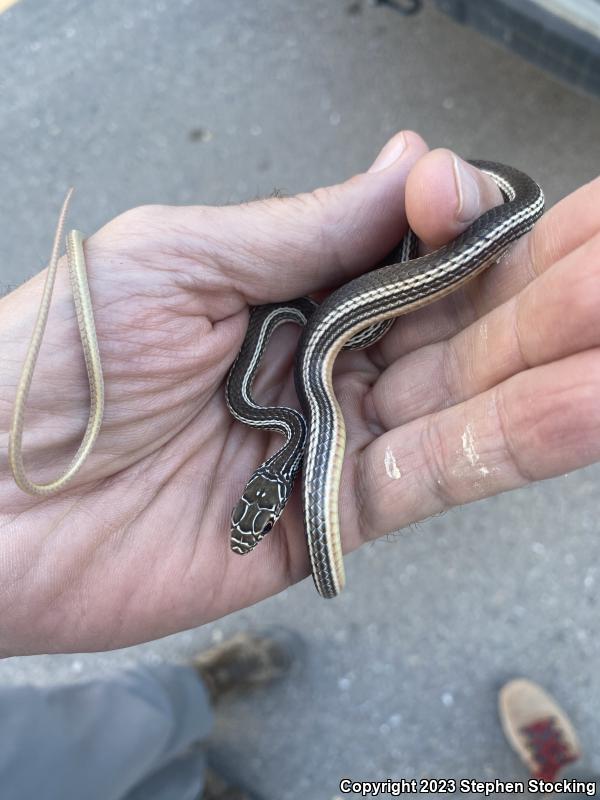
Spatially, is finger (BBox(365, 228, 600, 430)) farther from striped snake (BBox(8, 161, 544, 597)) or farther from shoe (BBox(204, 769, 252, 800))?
shoe (BBox(204, 769, 252, 800))

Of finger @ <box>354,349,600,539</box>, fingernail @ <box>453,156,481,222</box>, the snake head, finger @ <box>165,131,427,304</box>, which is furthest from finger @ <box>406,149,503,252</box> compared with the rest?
the snake head

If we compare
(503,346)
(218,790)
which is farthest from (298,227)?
(218,790)

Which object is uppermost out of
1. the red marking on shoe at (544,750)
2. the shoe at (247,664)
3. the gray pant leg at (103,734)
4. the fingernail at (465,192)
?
the fingernail at (465,192)

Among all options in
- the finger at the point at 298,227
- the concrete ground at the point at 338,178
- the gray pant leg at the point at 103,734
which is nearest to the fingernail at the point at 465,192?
the finger at the point at 298,227

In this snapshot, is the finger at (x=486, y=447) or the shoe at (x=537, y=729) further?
the shoe at (x=537, y=729)

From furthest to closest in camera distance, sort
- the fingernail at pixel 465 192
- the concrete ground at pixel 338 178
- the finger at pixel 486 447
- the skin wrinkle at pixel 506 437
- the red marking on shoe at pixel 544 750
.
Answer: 1. the concrete ground at pixel 338 178
2. the red marking on shoe at pixel 544 750
3. the fingernail at pixel 465 192
4. the skin wrinkle at pixel 506 437
5. the finger at pixel 486 447

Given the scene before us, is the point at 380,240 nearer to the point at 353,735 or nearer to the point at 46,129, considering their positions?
the point at 353,735

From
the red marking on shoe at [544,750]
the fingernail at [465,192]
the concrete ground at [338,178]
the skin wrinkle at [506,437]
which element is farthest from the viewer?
the concrete ground at [338,178]

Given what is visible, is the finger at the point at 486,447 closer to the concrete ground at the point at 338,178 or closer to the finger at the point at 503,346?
the finger at the point at 503,346
